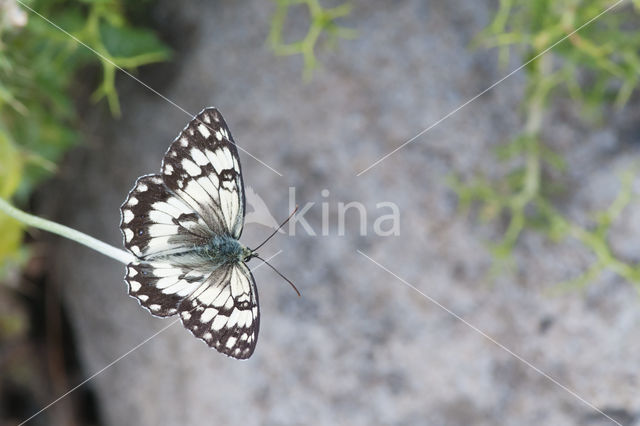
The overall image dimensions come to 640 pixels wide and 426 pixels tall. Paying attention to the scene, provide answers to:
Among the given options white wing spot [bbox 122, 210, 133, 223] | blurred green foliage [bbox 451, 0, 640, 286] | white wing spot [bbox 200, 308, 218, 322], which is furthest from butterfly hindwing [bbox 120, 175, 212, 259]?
blurred green foliage [bbox 451, 0, 640, 286]

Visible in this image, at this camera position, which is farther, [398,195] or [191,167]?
[398,195]

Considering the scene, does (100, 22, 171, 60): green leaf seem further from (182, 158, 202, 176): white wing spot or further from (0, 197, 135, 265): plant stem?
(0, 197, 135, 265): plant stem

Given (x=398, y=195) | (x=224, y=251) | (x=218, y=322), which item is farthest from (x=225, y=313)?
(x=398, y=195)

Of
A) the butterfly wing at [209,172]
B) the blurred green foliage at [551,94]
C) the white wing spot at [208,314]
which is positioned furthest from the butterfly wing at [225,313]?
the blurred green foliage at [551,94]

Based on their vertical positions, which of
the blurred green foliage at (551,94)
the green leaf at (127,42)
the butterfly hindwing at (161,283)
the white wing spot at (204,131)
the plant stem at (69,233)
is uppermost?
the green leaf at (127,42)

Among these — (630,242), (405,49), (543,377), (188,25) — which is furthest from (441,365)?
(188,25)

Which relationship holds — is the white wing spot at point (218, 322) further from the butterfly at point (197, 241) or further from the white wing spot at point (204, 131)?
the white wing spot at point (204, 131)

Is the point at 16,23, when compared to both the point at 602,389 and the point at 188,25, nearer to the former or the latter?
the point at 188,25

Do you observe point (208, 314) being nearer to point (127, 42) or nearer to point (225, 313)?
point (225, 313)
